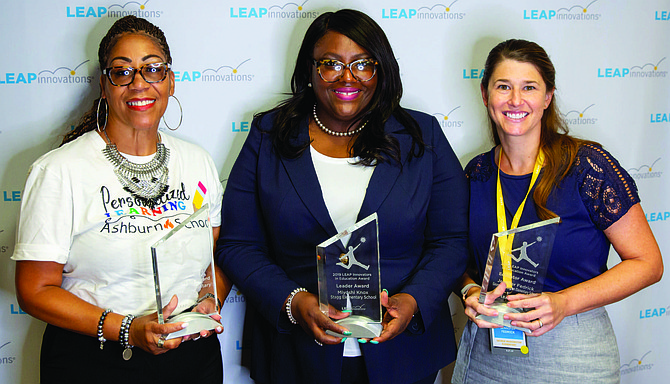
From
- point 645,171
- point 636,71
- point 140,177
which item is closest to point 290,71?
point 140,177

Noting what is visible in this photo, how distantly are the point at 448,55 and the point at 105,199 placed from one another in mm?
1590

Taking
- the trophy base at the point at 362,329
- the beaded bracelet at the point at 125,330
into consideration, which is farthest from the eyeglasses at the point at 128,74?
the trophy base at the point at 362,329

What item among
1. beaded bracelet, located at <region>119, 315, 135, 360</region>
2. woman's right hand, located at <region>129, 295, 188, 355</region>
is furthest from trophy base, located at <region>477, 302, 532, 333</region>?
beaded bracelet, located at <region>119, 315, 135, 360</region>

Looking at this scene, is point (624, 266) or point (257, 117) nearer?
point (624, 266)

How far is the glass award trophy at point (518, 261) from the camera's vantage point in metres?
1.58

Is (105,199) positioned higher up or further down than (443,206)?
higher up

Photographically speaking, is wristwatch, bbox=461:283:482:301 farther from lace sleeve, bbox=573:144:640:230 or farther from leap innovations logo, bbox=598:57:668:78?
leap innovations logo, bbox=598:57:668:78

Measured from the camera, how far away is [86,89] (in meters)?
2.15

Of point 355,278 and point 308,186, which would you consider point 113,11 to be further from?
point 355,278

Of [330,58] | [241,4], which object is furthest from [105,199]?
[241,4]

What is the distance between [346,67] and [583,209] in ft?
3.03

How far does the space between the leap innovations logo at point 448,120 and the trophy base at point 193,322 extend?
1395 mm

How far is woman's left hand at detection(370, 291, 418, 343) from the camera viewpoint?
1.58 meters

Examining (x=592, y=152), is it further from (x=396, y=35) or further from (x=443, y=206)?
(x=396, y=35)
